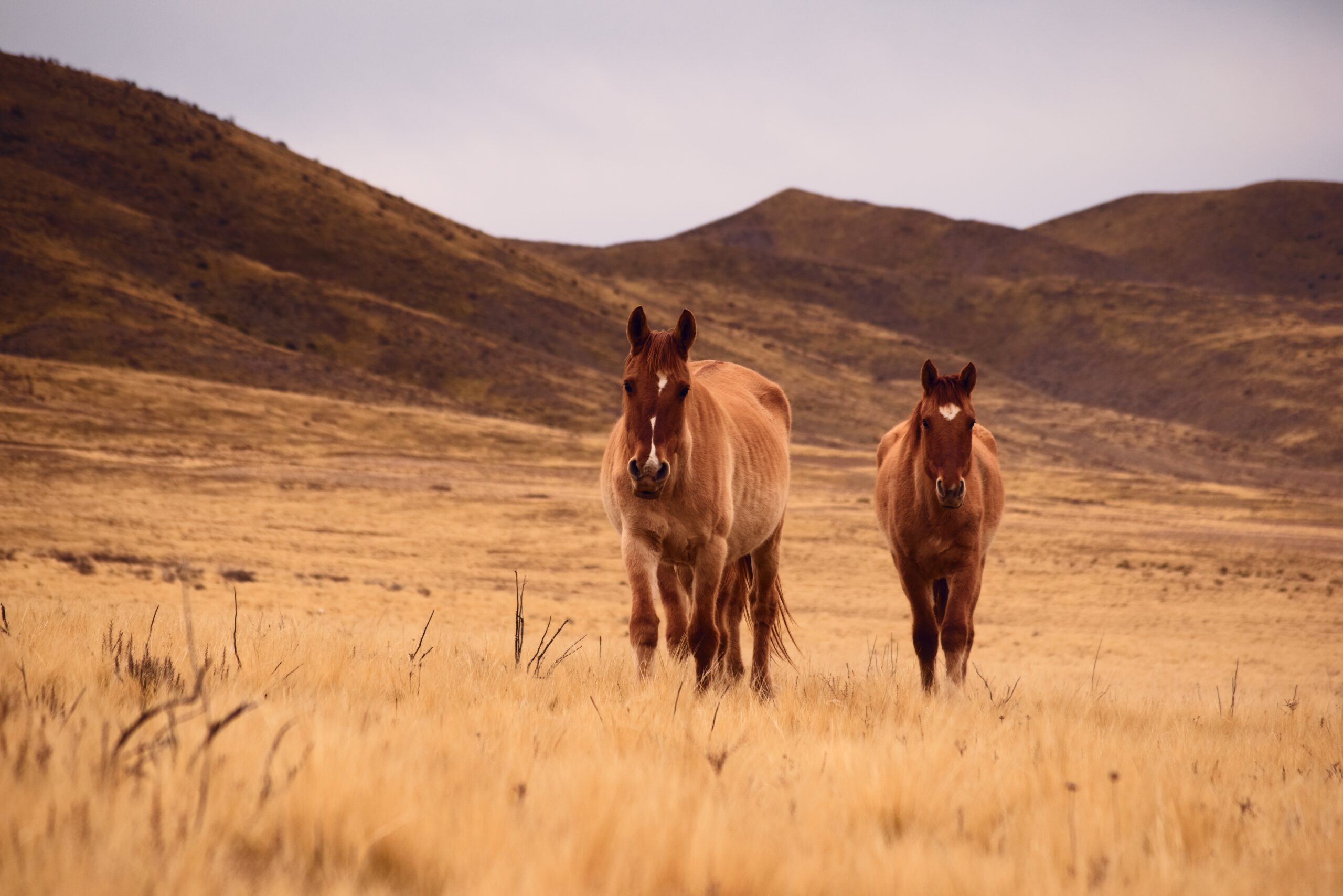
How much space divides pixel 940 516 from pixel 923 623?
2.88 feet

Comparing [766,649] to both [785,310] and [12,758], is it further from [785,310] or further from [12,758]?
[785,310]

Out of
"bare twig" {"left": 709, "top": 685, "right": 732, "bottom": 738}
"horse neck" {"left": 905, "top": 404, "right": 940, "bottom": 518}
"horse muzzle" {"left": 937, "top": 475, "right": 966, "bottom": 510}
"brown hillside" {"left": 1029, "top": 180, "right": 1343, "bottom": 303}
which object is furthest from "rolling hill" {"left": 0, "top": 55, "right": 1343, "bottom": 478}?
"bare twig" {"left": 709, "top": 685, "right": 732, "bottom": 738}

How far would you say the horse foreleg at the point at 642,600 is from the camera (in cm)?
558

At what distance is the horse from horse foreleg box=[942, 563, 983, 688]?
1.39 metres

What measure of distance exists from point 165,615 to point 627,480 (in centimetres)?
400

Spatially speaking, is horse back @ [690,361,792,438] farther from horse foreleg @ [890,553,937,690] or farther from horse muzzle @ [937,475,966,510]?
horse foreleg @ [890,553,937,690]

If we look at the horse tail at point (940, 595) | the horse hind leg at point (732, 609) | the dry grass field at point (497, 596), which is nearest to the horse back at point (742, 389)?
the horse hind leg at point (732, 609)

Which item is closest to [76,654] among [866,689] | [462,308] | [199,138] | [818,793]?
[818,793]

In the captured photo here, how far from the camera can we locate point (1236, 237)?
151625 mm

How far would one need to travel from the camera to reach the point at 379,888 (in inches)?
84.0

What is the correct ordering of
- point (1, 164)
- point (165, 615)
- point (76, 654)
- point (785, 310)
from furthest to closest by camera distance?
Result: point (785, 310)
point (1, 164)
point (165, 615)
point (76, 654)

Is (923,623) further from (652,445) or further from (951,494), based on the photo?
(652,445)

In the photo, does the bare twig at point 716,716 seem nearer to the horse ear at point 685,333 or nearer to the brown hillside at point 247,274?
the horse ear at point 685,333

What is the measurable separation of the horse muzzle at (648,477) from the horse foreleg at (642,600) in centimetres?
56
